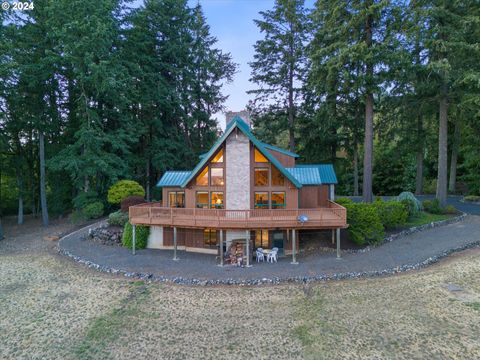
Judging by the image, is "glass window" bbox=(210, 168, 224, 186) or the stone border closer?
the stone border

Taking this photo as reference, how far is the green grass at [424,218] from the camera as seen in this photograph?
17062 millimetres

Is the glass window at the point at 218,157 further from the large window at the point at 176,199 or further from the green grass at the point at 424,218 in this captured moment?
the green grass at the point at 424,218

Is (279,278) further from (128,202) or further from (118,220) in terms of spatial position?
(128,202)

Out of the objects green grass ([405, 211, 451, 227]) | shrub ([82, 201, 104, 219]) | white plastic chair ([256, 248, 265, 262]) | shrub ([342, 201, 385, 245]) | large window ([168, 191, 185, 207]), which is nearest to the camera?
white plastic chair ([256, 248, 265, 262])

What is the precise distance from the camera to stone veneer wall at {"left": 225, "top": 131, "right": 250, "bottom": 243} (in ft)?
48.4

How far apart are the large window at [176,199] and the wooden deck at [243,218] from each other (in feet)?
7.74

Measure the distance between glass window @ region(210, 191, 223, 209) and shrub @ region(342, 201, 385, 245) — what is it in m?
8.02

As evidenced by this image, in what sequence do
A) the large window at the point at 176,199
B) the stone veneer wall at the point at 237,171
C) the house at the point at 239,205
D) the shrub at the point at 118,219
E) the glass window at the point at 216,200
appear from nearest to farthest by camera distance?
the house at the point at 239,205
the stone veneer wall at the point at 237,171
the glass window at the point at 216,200
the large window at the point at 176,199
the shrub at the point at 118,219

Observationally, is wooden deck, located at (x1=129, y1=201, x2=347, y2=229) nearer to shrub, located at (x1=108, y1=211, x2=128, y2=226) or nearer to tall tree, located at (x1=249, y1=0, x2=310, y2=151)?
shrub, located at (x1=108, y1=211, x2=128, y2=226)

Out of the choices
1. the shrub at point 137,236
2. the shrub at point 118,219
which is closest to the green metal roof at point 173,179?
the shrub at point 137,236

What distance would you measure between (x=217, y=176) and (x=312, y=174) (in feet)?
22.1

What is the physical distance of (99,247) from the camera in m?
16.1

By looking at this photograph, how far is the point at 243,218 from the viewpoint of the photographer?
13344 mm

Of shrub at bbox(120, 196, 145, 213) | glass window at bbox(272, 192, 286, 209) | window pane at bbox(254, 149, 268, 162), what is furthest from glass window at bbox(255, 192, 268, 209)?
shrub at bbox(120, 196, 145, 213)
